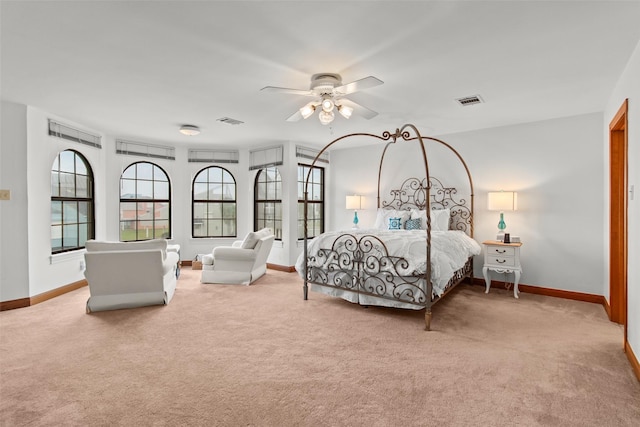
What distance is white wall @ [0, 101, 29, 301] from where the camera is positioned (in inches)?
158

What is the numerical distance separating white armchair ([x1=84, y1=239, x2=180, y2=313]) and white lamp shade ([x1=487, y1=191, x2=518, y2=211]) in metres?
4.47

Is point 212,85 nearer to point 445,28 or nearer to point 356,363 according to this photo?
point 445,28

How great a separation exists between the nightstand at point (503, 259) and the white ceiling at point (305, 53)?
1.80 meters

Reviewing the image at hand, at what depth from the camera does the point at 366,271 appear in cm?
395

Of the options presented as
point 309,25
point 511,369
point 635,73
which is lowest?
point 511,369

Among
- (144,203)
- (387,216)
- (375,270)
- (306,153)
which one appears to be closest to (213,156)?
(144,203)

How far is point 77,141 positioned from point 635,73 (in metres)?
6.63

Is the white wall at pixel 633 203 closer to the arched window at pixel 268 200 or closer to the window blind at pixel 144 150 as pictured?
the arched window at pixel 268 200

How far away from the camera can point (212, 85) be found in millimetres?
3402

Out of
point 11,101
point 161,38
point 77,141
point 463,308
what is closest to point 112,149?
point 77,141

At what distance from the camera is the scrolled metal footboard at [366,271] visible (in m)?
3.64

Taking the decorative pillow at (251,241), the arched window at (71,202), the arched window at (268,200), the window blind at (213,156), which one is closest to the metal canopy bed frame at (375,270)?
the decorative pillow at (251,241)

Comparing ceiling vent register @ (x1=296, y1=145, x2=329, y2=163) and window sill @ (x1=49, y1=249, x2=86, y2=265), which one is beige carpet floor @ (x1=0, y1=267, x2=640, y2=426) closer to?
window sill @ (x1=49, y1=249, x2=86, y2=265)

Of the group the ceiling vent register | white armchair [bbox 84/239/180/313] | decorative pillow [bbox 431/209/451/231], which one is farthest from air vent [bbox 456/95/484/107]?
white armchair [bbox 84/239/180/313]
